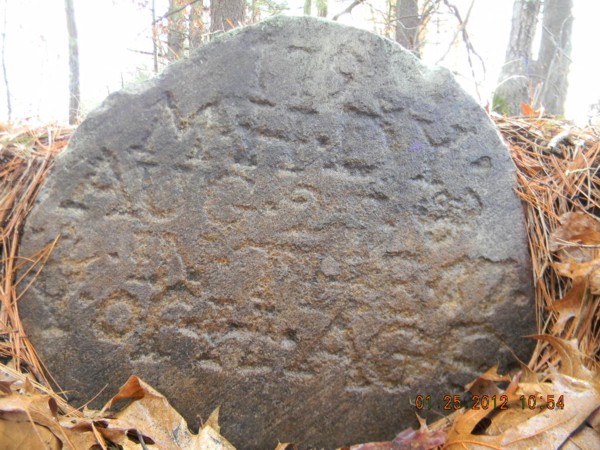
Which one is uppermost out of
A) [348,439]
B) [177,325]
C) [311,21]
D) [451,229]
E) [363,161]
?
[311,21]

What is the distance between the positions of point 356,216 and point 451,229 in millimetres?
331

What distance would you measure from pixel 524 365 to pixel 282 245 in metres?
0.86

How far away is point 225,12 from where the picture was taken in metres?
3.69

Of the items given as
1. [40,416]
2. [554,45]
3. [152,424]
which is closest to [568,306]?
[152,424]

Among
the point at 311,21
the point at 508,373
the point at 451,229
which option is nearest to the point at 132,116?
the point at 311,21

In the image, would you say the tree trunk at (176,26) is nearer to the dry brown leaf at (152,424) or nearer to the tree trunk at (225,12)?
the tree trunk at (225,12)

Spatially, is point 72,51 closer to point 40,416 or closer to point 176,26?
point 176,26

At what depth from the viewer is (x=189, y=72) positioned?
173cm

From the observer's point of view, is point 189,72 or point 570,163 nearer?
point 189,72

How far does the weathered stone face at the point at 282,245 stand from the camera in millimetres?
1686

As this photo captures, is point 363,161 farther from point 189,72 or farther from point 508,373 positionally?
point 508,373

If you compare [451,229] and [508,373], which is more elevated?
[451,229]
